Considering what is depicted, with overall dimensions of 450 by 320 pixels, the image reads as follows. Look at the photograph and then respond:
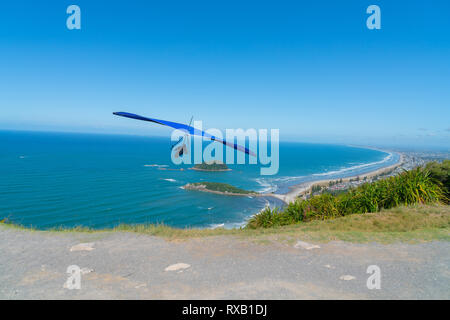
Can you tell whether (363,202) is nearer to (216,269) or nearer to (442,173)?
(442,173)

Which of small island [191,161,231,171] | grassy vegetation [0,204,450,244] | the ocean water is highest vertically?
grassy vegetation [0,204,450,244]

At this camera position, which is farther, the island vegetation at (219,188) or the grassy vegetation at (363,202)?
the island vegetation at (219,188)

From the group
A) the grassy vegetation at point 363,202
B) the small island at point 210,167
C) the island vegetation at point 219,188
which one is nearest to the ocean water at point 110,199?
the island vegetation at point 219,188

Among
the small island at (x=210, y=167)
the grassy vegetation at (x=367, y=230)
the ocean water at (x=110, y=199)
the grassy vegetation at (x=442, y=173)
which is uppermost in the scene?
the grassy vegetation at (x=442, y=173)

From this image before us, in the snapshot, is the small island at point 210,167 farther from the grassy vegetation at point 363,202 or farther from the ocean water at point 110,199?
the grassy vegetation at point 363,202

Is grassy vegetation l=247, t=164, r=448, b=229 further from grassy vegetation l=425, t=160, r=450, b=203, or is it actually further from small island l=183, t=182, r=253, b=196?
small island l=183, t=182, r=253, b=196

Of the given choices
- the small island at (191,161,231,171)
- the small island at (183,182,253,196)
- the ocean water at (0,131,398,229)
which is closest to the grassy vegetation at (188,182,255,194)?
the small island at (183,182,253,196)

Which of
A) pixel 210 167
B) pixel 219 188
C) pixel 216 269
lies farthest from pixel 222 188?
pixel 216 269
